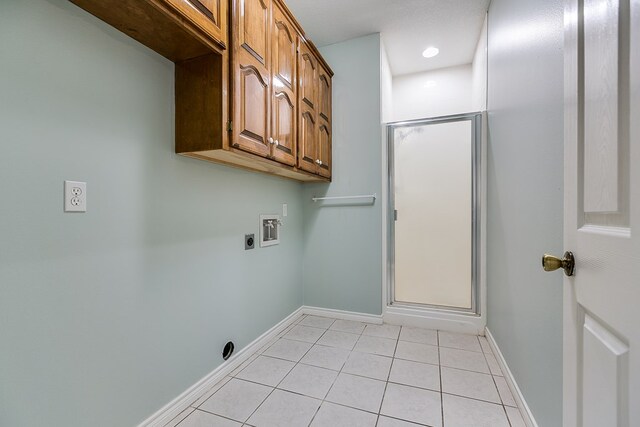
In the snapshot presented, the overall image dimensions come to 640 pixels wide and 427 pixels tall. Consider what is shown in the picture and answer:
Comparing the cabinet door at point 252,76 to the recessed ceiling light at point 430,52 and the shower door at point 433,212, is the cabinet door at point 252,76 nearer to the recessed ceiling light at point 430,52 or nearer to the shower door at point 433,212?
the shower door at point 433,212

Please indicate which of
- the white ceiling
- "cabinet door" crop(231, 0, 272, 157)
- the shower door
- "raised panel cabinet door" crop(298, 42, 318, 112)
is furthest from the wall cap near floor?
the white ceiling

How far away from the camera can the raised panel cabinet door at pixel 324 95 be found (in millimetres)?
2414

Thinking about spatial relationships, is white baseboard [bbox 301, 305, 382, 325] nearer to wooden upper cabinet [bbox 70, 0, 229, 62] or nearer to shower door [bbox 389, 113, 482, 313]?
shower door [bbox 389, 113, 482, 313]

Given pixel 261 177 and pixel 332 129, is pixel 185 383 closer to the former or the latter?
pixel 261 177

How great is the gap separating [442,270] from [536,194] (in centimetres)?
167

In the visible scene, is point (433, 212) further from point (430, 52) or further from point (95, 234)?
point (95, 234)

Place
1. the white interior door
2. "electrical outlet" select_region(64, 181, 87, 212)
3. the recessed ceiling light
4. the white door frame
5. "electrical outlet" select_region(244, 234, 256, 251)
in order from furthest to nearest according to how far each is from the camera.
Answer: the recessed ceiling light
the white door frame
"electrical outlet" select_region(244, 234, 256, 251)
"electrical outlet" select_region(64, 181, 87, 212)
the white interior door

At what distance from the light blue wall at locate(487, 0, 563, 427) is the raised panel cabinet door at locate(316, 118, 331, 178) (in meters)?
1.37

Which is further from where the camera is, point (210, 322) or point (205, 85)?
point (210, 322)

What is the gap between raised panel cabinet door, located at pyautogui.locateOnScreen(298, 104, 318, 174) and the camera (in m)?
2.07

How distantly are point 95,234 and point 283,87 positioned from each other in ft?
4.50

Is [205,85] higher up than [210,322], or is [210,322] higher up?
[205,85]

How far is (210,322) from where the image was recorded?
1.62 meters

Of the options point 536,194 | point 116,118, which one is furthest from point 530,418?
point 116,118
